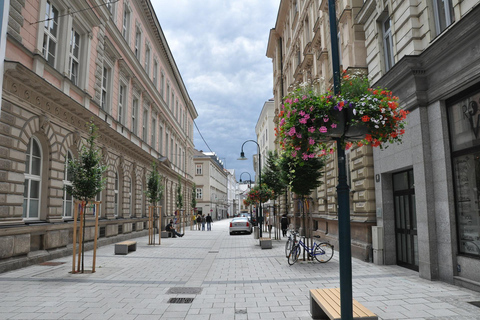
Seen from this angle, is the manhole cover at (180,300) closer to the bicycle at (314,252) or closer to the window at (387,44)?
the bicycle at (314,252)

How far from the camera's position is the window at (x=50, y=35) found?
43.8ft

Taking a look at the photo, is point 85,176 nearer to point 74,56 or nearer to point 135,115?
point 74,56

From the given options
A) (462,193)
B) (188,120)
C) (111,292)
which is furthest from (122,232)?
(188,120)

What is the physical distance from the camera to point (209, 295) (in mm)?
7414

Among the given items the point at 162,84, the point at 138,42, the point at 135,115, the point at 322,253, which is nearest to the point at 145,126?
the point at 135,115

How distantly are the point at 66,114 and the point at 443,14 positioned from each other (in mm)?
13211

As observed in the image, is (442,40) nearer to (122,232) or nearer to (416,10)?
(416,10)

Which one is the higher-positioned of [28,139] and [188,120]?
[188,120]

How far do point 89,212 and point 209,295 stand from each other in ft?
36.4

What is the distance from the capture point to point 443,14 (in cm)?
841

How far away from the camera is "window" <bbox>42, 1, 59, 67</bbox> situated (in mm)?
13336

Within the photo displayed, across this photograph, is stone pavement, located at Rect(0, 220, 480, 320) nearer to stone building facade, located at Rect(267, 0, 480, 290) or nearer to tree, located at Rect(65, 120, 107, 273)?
stone building facade, located at Rect(267, 0, 480, 290)

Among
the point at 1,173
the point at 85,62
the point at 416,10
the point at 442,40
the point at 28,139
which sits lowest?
the point at 1,173

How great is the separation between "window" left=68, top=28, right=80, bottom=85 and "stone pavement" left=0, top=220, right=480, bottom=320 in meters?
8.55
